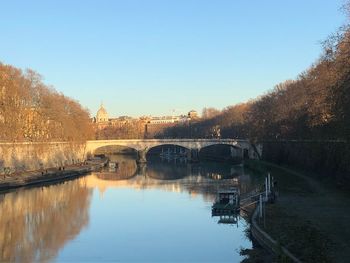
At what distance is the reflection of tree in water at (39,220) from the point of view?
21494mm

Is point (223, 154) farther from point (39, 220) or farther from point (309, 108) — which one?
point (39, 220)

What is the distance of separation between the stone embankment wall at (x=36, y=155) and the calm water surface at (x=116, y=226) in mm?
7991

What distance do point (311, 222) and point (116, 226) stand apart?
35.4 feet

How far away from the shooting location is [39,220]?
2884 cm

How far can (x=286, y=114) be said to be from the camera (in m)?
54.6


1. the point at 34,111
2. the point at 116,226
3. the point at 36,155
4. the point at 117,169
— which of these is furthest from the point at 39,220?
the point at 117,169

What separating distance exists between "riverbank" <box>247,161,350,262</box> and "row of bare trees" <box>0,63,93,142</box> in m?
26.5

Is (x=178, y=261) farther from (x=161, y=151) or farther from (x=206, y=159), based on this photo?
(x=161, y=151)

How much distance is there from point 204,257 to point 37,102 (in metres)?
43.0

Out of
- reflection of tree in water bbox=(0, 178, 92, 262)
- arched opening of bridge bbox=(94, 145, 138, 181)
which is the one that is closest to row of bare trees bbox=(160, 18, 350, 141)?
reflection of tree in water bbox=(0, 178, 92, 262)

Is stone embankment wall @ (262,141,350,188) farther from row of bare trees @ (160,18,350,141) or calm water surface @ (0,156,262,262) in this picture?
calm water surface @ (0,156,262,262)

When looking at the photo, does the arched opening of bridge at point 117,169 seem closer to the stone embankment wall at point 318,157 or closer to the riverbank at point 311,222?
the stone embankment wall at point 318,157

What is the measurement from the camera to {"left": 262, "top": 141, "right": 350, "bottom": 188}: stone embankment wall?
3268cm

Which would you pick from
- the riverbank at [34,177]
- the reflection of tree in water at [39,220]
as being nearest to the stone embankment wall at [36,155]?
the riverbank at [34,177]
